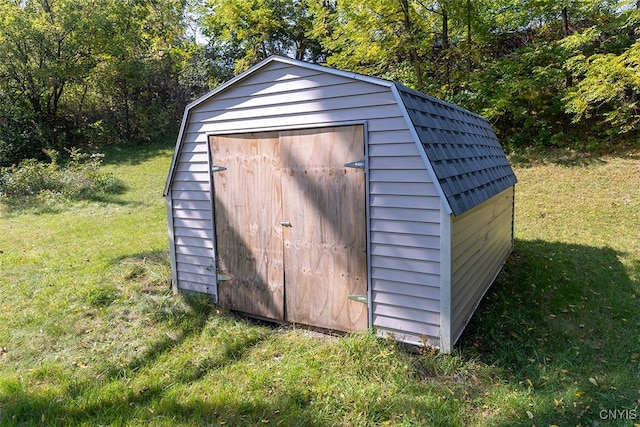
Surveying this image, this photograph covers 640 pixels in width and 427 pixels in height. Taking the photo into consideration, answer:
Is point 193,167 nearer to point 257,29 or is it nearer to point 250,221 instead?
point 250,221

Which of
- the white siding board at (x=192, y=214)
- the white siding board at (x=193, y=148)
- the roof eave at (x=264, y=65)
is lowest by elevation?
the white siding board at (x=192, y=214)

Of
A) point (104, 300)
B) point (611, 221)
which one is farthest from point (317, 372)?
point (611, 221)

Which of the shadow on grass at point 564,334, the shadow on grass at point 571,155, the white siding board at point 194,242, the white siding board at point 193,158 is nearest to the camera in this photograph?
the shadow on grass at point 564,334

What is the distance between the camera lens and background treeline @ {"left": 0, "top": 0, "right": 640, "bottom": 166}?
10.8m

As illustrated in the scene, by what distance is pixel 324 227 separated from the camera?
352cm

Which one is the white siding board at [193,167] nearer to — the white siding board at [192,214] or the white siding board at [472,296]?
the white siding board at [192,214]

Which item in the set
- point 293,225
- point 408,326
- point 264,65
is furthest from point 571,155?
point 264,65

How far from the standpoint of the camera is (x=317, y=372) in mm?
3037

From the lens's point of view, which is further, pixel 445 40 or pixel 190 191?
pixel 445 40

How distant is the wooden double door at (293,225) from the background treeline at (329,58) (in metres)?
8.77

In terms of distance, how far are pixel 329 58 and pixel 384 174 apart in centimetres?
1073

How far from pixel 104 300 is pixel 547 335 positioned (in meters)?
4.64

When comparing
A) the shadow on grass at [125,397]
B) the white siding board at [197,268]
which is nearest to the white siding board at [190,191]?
the white siding board at [197,268]

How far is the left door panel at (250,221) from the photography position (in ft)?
12.3
